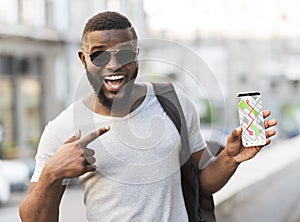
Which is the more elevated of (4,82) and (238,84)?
(4,82)

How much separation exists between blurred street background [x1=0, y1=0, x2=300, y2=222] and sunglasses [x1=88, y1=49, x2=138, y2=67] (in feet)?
0.19

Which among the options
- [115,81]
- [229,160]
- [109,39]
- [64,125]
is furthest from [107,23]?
[229,160]

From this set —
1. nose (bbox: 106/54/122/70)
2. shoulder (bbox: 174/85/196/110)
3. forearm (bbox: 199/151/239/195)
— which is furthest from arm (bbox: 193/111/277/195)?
nose (bbox: 106/54/122/70)

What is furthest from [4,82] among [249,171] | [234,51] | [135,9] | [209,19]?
[249,171]

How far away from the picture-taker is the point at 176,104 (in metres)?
1.73

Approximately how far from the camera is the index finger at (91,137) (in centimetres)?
150

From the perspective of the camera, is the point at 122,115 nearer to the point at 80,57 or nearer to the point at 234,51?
the point at 80,57

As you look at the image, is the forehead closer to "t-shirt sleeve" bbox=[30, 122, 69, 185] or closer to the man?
the man

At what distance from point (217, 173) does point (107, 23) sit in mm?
510

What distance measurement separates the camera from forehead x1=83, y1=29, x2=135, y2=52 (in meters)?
1.59

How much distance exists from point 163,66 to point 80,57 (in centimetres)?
29

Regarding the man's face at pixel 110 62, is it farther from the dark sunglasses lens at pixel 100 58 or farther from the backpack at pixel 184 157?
the backpack at pixel 184 157

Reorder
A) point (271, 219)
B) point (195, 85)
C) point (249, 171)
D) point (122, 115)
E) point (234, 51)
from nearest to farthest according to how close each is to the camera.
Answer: point (122, 115) → point (195, 85) → point (271, 219) → point (249, 171) → point (234, 51)

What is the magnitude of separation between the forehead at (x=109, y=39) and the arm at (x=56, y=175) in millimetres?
214
